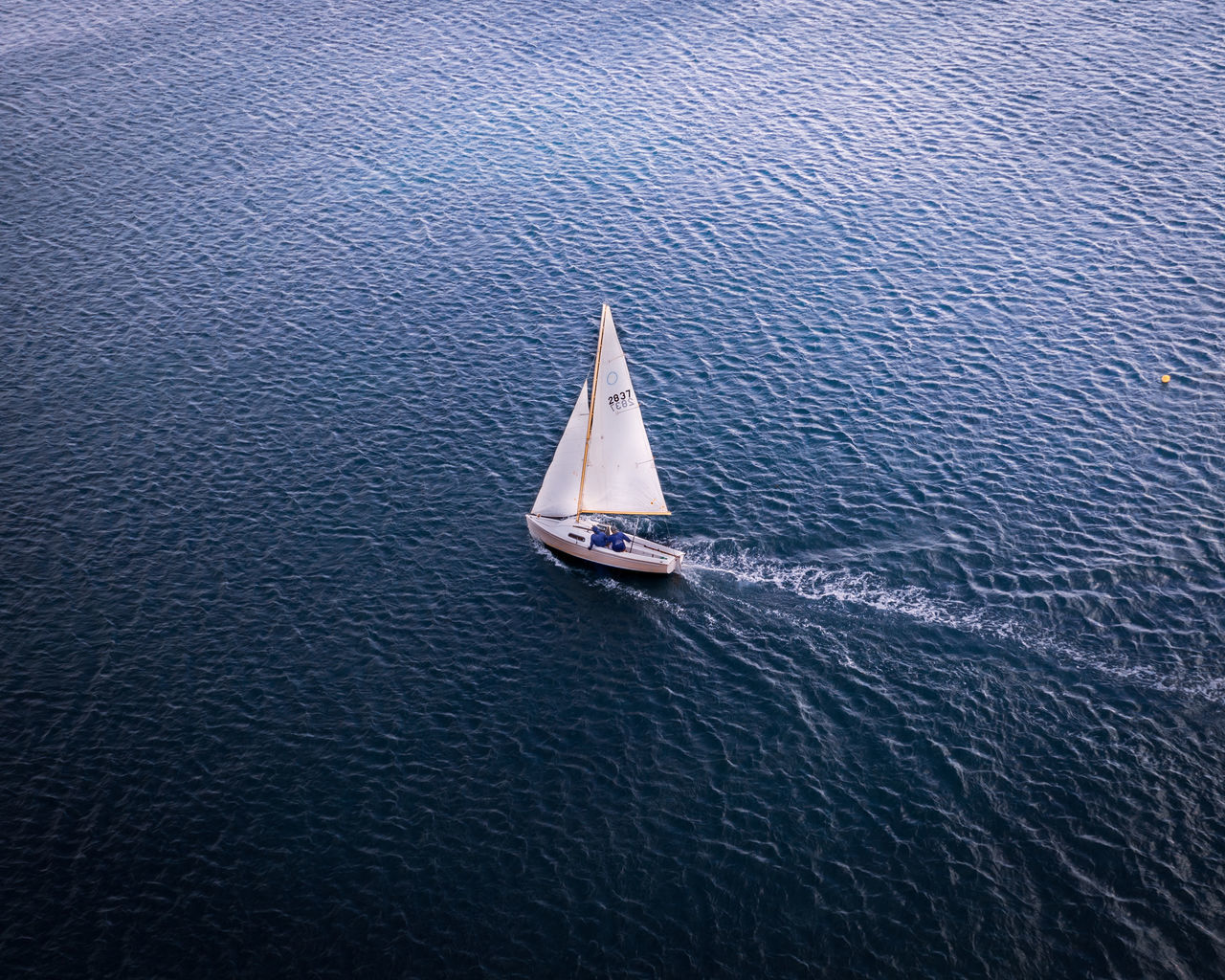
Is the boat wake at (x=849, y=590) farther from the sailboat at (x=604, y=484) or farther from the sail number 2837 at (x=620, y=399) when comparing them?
the sail number 2837 at (x=620, y=399)

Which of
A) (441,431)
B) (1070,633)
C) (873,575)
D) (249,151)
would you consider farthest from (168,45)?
(1070,633)

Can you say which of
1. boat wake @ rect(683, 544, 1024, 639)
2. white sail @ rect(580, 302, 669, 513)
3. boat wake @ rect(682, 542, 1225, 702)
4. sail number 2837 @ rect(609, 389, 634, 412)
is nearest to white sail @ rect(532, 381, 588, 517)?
white sail @ rect(580, 302, 669, 513)

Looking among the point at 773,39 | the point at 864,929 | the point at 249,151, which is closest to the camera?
the point at 864,929

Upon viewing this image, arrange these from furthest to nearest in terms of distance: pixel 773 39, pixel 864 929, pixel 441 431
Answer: pixel 773 39
pixel 441 431
pixel 864 929

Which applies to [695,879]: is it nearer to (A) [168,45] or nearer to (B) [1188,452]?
(B) [1188,452]

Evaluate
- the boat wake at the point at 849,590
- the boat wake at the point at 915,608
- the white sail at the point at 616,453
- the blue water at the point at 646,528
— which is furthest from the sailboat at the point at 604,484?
the boat wake at the point at 915,608

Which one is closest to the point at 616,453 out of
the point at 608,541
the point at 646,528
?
the point at 608,541

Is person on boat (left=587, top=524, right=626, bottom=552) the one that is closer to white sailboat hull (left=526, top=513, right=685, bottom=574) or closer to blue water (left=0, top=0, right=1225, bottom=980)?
white sailboat hull (left=526, top=513, right=685, bottom=574)
